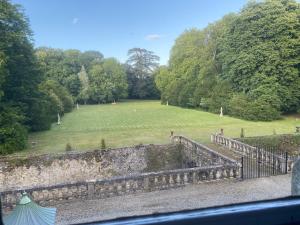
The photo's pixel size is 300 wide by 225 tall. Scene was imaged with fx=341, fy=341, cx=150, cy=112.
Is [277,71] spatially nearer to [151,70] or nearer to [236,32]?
[236,32]

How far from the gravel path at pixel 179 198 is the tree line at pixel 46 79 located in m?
8.92

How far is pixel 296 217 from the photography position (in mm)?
879

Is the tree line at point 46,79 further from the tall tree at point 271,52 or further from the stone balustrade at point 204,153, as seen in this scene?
the tall tree at point 271,52

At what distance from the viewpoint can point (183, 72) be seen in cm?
3825

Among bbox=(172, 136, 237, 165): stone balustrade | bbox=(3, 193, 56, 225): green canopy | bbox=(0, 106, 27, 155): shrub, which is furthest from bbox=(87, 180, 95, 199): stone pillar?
bbox=(0, 106, 27, 155): shrub

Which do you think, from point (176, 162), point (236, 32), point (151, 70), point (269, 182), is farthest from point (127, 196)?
point (151, 70)

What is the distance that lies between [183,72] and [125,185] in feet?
98.1

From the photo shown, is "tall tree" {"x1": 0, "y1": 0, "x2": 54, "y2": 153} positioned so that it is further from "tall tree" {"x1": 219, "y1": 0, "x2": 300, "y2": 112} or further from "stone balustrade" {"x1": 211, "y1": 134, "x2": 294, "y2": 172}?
"tall tree" {"x1": 219, "y1": 0, "x2": 300, "y2": 112}

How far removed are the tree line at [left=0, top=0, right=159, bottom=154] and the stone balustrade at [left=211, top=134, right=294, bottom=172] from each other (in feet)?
30.9

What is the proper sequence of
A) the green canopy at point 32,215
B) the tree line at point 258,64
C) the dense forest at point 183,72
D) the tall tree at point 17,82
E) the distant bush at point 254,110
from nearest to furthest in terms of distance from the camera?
the green canopy at point 32,215 → the tall tree at point 17,82 → the dense forest at point 183,72 → the distant bush at point 254,110 → the tree line at point 258,64

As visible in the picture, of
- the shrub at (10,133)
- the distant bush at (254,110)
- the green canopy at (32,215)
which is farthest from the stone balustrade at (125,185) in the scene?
the distant bush at (254,110)

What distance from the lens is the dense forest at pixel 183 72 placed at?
18984 millimetres

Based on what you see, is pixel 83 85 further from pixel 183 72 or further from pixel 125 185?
pixel 125 185

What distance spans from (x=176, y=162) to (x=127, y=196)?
5459mm
